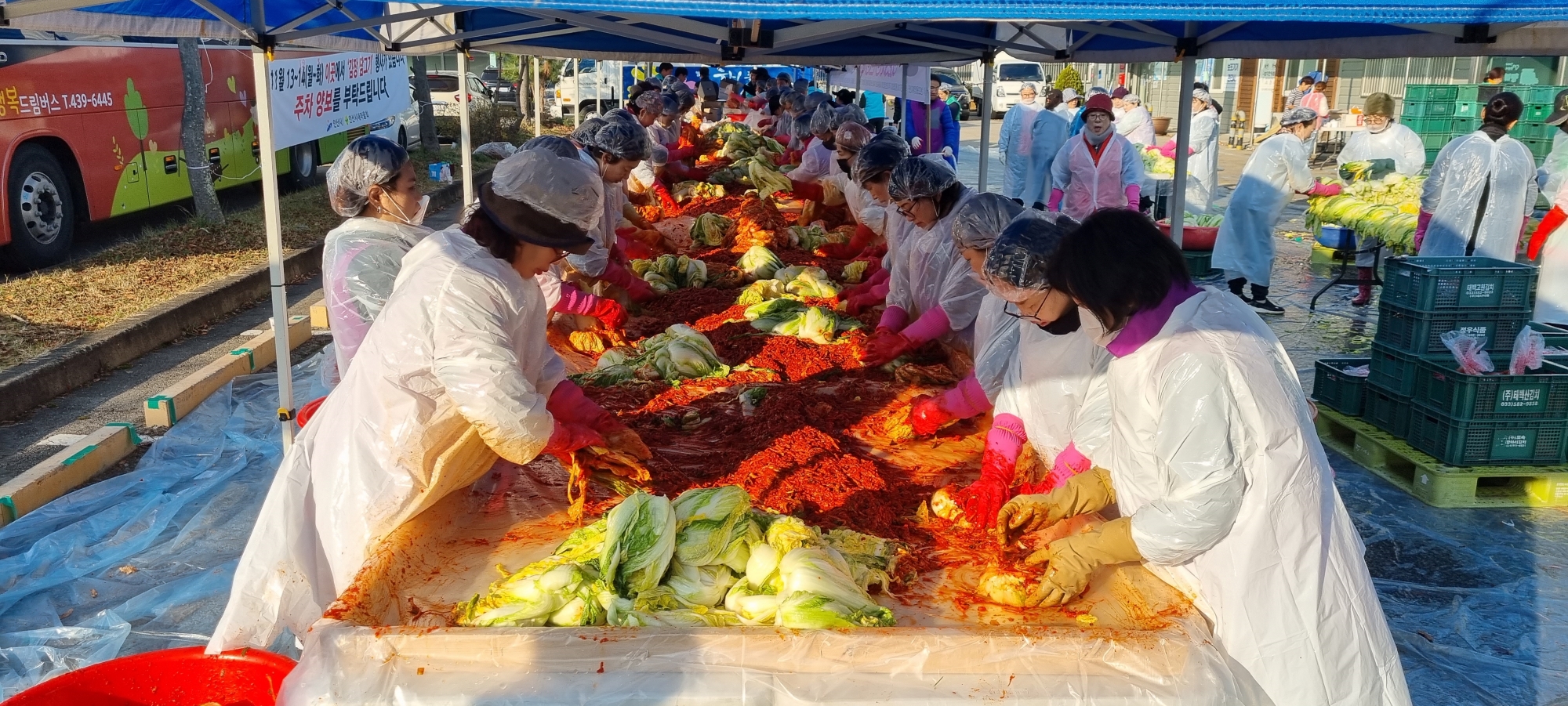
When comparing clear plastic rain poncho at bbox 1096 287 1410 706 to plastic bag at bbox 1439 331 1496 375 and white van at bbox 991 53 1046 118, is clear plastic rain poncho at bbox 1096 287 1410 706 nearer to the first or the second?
plastic bag at bbox 1439 331 1496 375

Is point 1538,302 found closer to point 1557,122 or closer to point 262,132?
point 1557,122

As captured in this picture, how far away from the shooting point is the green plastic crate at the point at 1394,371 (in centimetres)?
609

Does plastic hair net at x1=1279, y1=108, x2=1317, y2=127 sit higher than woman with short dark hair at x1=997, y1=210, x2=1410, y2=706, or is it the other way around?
plastic hair net at x1=1279, y1=108, x2=1317, y2=127

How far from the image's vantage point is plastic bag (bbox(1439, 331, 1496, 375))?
18.4 ft


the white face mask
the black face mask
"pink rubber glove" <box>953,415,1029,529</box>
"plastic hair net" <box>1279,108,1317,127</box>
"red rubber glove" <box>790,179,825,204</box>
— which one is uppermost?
"plastic hair net" <box>1279,108,1317,127</box>

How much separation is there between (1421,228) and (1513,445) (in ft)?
14.1

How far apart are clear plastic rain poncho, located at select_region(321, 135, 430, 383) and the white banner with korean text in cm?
122

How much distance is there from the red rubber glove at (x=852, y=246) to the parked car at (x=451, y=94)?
19167 millimetres

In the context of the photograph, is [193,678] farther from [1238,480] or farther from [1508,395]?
[1508,395]

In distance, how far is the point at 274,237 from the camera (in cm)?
548

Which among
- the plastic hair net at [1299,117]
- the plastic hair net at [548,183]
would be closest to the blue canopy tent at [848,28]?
the plastic hair net at [548,183]

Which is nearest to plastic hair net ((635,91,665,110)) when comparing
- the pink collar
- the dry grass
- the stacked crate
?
the dry grass

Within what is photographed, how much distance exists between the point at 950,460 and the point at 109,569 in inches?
147

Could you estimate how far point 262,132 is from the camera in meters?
5.43
